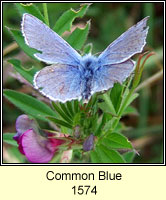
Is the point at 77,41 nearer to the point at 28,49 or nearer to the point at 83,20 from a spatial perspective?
the point at 28,49

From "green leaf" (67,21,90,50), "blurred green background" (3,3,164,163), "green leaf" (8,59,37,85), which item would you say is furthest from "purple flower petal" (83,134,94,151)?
"blurred green background" (3,3,164,163)

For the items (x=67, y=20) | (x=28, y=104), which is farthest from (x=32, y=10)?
(x=28, y=104)

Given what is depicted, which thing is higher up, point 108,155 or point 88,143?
point 88,143

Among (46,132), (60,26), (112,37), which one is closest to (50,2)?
(112,37)

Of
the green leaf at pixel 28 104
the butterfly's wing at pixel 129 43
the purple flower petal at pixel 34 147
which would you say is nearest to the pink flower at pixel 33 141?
the purple flower petal at pixel 34 147

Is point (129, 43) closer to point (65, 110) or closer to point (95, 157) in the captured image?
point (65, 110)
